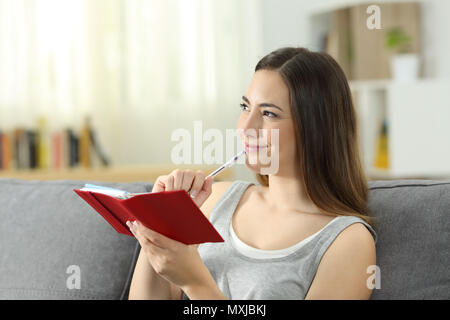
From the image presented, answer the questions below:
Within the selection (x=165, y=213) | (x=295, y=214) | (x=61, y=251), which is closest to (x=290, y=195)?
(x=295, y=214)

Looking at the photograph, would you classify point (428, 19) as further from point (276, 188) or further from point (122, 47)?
point (276, 188)

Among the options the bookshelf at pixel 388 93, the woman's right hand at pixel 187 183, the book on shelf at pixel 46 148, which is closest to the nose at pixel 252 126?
the woman's right hand at pixel 187 183

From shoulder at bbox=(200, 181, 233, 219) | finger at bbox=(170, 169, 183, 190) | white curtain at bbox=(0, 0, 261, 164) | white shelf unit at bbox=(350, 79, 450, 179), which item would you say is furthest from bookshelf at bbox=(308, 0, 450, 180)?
finger at bbox=(170, 169, 183, 190)

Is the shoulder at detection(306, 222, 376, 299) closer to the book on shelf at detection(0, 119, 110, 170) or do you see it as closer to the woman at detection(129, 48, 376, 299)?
the woman at detection(129, 48, 376, 299)

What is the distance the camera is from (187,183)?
3.86ft

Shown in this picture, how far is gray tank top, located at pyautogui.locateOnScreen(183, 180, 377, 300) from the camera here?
1.20m

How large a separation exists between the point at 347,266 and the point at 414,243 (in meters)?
0.18

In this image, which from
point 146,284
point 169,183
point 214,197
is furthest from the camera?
point 214,197

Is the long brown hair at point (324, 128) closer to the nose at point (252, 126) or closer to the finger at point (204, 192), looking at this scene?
the nose at point (252, 126)

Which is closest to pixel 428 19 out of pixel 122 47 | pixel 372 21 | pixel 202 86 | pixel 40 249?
pixel 372 21

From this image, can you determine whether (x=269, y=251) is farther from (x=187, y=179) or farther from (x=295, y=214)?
(x=187, y=179)

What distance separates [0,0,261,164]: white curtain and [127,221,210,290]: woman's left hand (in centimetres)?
248
